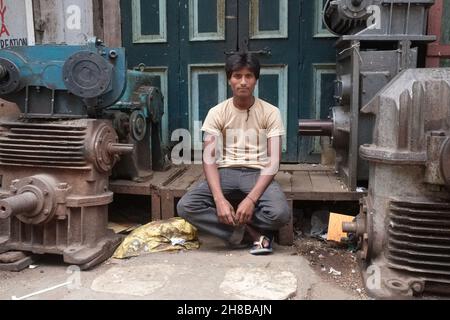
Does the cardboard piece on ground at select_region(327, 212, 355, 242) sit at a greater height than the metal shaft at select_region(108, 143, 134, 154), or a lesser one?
lesser

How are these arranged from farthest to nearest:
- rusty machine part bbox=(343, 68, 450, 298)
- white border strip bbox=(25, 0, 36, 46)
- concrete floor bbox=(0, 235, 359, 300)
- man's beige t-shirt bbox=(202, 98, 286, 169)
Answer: white border strip bbox=(25, 0, 36, 46) → man's beige t-shirt bbox=(202, 98, 286, 169) → concrete floor bbox=(0, 235, 359, 300) → rusty machine part bbox=(343, 68, 450, 298)

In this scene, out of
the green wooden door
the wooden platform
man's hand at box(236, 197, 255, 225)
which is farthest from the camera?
the green wooden door

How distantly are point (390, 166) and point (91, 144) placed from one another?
180 centimetres

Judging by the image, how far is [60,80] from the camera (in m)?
3.11

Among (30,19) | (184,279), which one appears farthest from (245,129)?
(30,19)

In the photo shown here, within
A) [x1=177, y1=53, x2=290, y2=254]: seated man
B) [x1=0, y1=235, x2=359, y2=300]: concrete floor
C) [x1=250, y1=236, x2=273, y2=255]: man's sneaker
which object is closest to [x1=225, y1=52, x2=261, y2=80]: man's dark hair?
[x1=177, y1=53, x2=290, y2=254]: seated man

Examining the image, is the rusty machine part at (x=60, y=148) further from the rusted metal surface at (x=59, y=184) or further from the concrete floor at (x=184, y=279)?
the concrete floor at (x=184, y=279)

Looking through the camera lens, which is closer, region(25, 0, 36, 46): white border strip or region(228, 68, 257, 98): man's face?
region(228, 68, 257, 98): man's face

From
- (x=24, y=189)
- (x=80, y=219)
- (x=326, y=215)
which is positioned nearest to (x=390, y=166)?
(x=326, y=215)

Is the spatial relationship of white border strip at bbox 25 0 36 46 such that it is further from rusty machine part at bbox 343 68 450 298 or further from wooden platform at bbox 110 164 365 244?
rusty machine part at bbox 343 68 450 298

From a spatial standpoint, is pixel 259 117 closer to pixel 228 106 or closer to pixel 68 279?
pixel 228 106

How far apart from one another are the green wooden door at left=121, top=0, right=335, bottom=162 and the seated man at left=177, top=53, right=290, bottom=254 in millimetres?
1131

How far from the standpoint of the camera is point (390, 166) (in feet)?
8.21

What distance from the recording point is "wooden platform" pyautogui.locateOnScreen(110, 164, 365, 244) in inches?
128
